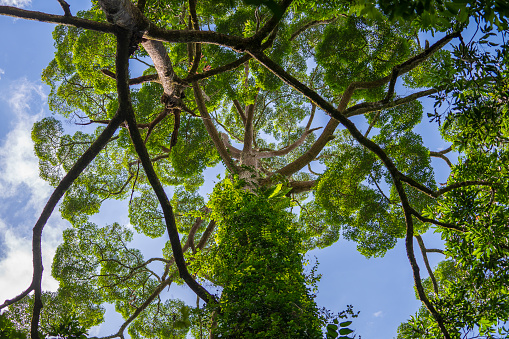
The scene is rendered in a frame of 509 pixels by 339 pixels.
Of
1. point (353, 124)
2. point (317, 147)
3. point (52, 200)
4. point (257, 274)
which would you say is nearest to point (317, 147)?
point (317, 147)

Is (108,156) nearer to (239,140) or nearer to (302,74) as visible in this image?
(239,140)

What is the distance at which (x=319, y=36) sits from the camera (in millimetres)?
9977

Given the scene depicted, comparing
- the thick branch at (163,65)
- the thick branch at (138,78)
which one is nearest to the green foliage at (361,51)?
the thick branch at (163,65)

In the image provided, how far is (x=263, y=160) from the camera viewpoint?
1283cm

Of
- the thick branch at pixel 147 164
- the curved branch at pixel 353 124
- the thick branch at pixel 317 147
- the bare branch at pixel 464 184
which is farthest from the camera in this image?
the thick branch at pixel 317 147

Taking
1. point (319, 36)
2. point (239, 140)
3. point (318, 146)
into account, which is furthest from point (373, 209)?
point (319, 36)

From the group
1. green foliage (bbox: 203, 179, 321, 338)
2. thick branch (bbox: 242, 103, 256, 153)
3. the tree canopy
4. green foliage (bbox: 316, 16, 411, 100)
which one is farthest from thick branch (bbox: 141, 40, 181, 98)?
green foliage (bbox: 316, 16, 411, 100)

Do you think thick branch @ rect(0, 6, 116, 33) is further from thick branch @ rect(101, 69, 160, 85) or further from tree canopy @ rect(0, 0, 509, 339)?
thick branch @ rect(101, 69, 160, 85)

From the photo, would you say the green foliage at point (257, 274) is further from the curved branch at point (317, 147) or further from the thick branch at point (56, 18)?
the curved branch at point (317, 147)

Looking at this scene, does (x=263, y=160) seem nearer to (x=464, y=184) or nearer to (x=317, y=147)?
(x=317, y=147)

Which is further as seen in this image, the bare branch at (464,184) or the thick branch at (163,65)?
the thick branch at (163,65)

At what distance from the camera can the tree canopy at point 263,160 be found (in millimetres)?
3051

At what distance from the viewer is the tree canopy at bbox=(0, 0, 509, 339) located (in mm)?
3051

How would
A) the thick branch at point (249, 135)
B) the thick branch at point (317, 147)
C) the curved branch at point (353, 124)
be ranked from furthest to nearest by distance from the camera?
the thick branch at point (249, 135), the thick branch at point (317, 147), the curved branch at point (353, 124)
